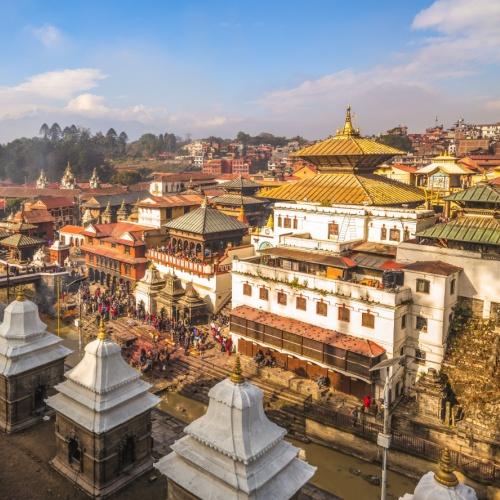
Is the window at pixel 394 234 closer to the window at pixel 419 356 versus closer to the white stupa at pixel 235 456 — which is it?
the window at pixel 419 356

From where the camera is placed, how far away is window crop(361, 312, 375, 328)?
888 inches

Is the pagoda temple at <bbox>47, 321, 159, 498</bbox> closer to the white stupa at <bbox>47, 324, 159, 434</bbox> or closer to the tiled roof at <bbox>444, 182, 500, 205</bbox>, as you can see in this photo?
the white stupa at <bbox>47, 324, 159, 434</bbox>

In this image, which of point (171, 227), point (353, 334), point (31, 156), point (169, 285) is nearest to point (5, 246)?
point (171, 227)

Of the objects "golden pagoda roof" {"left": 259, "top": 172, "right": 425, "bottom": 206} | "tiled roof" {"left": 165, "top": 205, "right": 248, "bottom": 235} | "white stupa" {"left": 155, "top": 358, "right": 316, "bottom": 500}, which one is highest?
"golden pagoda roof" {"left": 259, "top": 172, "right": 425, "bottom": 206}

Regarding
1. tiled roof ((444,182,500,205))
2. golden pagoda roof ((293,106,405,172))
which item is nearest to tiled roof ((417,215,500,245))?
tiled roof ((444,182,500,205))

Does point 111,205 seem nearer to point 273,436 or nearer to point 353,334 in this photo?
point 353,334

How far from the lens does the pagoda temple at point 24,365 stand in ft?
52.7

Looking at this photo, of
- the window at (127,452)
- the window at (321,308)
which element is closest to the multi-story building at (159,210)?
the window at (321,308)

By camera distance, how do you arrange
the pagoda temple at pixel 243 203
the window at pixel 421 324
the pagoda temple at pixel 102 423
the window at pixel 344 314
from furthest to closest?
the pagoda temple at pixel 243 203 < the window at pixel 344 314 < the window at pixel 421 324 < the pagoda temple at pixel 102 423

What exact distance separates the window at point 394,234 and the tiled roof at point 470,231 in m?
4.03

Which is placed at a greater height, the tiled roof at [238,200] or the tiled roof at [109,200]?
the tiled roof at [238,200]

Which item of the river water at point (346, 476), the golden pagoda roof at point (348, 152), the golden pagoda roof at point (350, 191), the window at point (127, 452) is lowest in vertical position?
the river water at point (346, 476)

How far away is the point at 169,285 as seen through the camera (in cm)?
3400

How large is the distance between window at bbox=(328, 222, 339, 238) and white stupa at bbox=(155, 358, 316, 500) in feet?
69.1
